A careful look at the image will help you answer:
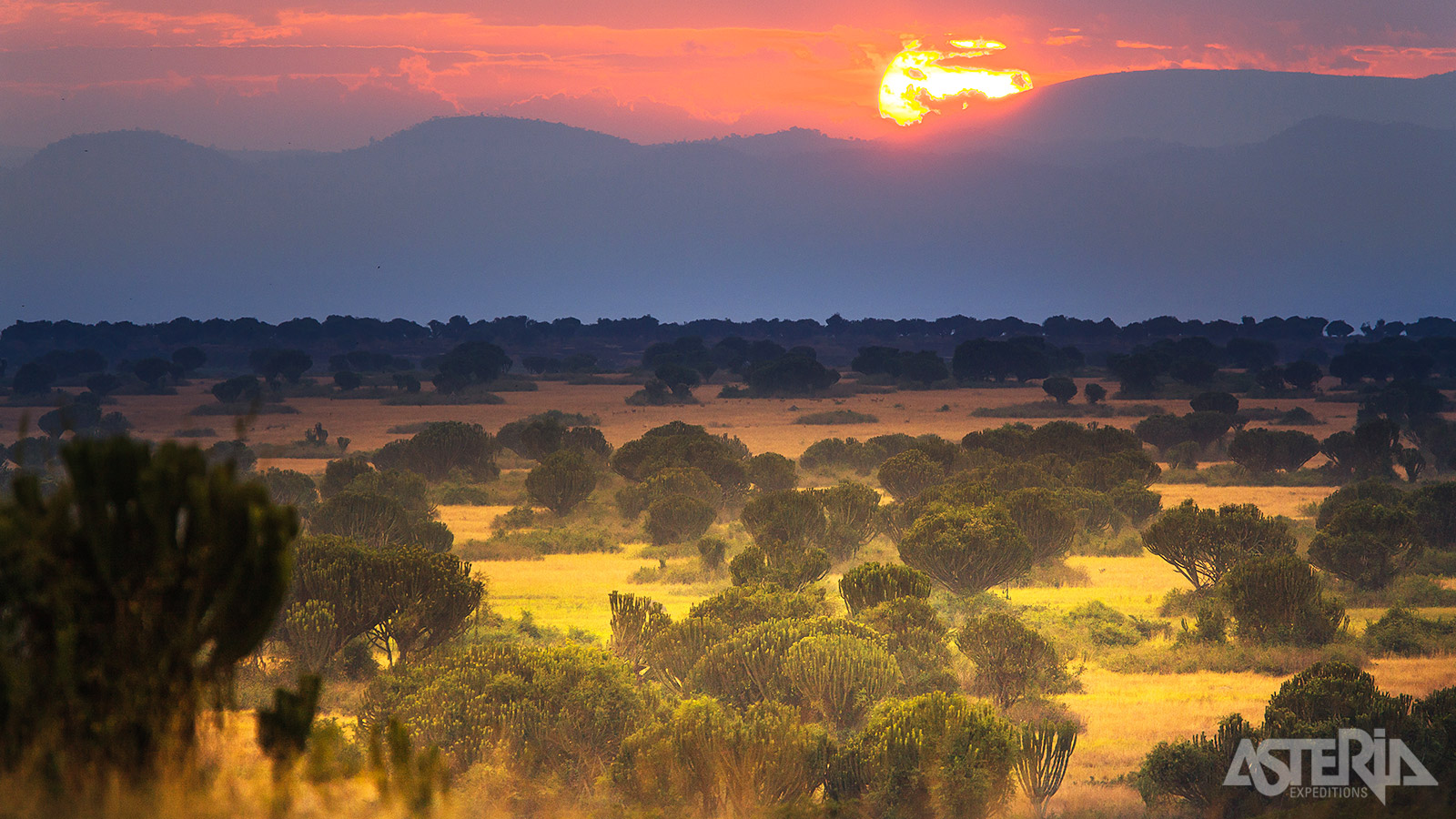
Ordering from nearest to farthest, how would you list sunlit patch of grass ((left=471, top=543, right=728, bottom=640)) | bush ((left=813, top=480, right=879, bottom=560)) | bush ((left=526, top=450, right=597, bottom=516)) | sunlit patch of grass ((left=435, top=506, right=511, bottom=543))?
1. sunlit patch of grass ((left=471, top=543, right=728, bottom=640))
2. bush ((left=813, top=480, right=879, bottom=560))
3. sunlit patch of grass ((left=435, top=506, right=511, bottom=543))
4. bush ((left=526, top=450, right=597, bottom=516))

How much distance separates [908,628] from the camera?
17750mm

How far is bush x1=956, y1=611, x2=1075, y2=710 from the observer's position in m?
17.0

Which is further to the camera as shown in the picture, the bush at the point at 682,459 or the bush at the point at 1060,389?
the bush at the point at 1060,389

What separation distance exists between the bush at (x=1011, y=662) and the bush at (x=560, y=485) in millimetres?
21082

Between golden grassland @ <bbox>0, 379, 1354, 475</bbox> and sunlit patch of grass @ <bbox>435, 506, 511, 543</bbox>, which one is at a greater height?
golden grassland @ <bbox>0, 379, 1354, 475</bbox>

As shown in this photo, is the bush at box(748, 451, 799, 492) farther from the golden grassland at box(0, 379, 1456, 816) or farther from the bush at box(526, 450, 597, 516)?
the bush at box(526, 450, 597, 516)

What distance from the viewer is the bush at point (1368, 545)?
2514cm

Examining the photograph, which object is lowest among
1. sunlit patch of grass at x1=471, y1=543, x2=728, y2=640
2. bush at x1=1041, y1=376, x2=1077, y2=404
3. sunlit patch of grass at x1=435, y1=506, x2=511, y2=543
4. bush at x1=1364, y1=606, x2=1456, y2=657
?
sunlit patch of grass at x1=471, y1=543, x2=728, y2=640

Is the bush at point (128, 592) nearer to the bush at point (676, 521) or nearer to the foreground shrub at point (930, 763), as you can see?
the foreground shrub at point (930, 763)

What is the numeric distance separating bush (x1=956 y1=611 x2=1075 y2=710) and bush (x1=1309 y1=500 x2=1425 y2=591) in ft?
37.5

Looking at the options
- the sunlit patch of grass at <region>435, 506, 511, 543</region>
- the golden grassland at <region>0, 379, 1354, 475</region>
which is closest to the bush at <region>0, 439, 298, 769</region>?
the sunlit patch of grass at <region>435, 506, 511, 543</region>

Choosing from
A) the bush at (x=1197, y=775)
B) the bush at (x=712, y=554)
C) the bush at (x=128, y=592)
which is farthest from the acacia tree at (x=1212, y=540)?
the bush at (x=128, y=592)

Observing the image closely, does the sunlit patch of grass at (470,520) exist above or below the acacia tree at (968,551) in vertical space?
below

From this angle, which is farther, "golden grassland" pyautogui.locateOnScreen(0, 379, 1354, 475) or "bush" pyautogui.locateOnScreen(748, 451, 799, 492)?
"golden grassland" pyautogui.locateOnScreen(0, 379, 1354, 475)
